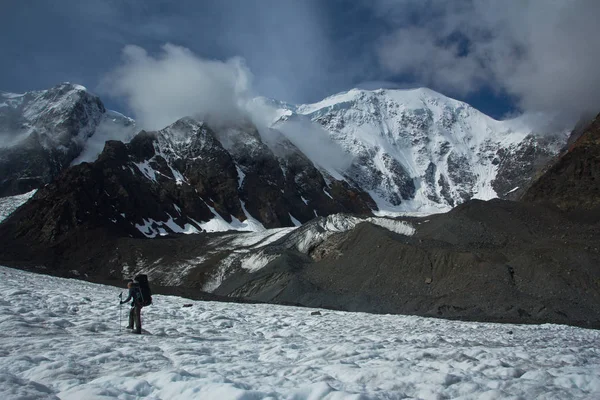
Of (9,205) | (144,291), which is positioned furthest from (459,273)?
(9,205)

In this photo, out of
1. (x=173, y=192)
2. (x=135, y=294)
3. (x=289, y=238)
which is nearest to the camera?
(x=135, y=294)

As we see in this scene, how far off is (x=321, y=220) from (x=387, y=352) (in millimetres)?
49989

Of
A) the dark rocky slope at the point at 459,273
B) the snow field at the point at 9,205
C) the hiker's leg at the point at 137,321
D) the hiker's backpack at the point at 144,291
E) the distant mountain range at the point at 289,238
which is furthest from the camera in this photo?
the snow field at the point at 9,205

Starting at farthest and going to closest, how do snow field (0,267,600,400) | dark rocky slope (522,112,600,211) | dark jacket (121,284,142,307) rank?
dark rocky slope (522,112,600,211) → dark jacket (121,284,142,307) → snow field (0,267,600,400)

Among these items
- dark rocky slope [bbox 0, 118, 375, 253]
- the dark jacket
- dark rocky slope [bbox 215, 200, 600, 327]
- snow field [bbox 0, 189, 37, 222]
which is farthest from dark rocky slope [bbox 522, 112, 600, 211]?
snow field [bbox 0, 189, 37, 222]

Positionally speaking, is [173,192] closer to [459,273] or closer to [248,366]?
[459,273]

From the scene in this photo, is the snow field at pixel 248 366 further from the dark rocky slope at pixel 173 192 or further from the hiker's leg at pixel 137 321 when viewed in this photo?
the dark rocky slope at pixel 173 192

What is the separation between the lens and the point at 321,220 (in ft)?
198

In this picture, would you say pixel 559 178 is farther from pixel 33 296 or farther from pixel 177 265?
pixel 33 296

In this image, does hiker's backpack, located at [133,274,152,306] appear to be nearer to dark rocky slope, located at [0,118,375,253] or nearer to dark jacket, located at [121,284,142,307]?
dark jacket, located at [121,284,142,307]

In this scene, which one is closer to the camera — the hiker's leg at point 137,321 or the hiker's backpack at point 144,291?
the hiker's leg at point 137,321

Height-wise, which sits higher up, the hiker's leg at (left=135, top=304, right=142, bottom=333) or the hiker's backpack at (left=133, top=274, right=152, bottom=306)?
the hiker's backpack at (left=133, top=274, right=152, bottom=306)

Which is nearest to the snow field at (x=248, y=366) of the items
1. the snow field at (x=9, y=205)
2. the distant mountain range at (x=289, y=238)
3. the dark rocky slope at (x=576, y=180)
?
the distant mountain range at (x=289, y=238)

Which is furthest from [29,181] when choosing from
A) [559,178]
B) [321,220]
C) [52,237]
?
[559,178]
